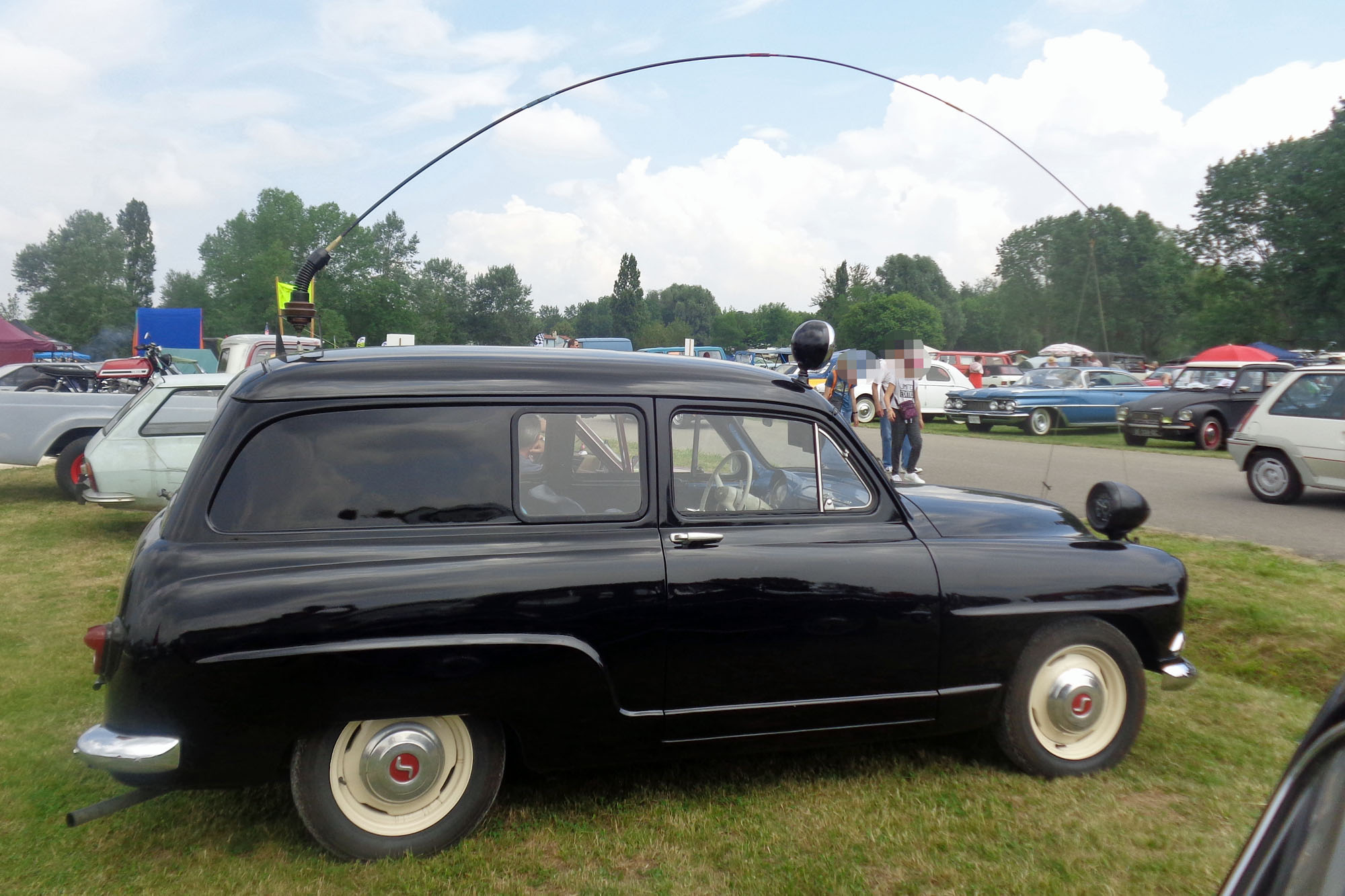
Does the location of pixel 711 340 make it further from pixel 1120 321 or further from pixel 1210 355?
pixel 1120 321

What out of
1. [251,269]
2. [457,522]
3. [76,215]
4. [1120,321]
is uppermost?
[76,215]

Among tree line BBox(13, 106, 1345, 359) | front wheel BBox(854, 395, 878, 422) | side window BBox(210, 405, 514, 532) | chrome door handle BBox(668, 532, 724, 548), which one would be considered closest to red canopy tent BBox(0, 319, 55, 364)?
tree line BBox(13, 106, 1345, 359)

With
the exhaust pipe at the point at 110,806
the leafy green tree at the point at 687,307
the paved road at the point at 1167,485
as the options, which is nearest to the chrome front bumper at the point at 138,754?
the exhaust pipe at the point at 110,806

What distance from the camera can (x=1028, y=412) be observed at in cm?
2270

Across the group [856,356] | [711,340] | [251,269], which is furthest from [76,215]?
[856,356]

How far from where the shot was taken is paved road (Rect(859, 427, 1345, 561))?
948cm

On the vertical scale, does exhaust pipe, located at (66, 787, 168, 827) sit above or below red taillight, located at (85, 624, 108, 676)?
below

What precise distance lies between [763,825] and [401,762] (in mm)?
1271

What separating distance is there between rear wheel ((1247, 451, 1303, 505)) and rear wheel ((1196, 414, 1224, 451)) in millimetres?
7362

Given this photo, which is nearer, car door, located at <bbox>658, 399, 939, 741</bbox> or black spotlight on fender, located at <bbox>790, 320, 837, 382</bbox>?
car door, located at <bbox>658, 399, 939, 741</bbox>

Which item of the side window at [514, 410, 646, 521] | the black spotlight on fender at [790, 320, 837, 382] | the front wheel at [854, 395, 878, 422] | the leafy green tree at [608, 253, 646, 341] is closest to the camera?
the side window at [514, 410, 646, 521]

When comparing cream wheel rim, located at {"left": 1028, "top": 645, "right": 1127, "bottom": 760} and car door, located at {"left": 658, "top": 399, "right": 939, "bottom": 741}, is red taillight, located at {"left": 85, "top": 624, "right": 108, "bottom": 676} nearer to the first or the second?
car door, located at {"left": 658, "top": 399, "right": 939, "bottom": 741}

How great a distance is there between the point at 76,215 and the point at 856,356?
5107 inches

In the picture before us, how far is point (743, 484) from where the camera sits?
380 centimetres
